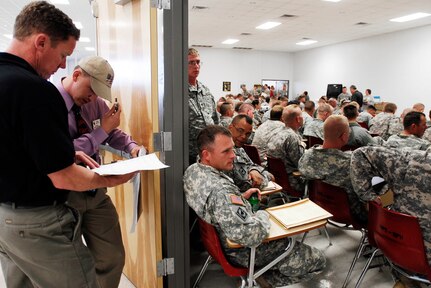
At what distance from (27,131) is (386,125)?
18.4ft

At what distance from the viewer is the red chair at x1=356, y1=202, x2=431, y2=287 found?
1672 mm

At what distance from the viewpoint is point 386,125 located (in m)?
5.43

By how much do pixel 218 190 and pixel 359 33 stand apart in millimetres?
11328

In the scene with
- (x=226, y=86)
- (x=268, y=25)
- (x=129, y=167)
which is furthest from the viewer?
(x=226, y=86)

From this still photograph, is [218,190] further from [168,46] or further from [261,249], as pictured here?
[168,46]

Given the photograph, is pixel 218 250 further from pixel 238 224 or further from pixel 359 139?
pixel 359 139

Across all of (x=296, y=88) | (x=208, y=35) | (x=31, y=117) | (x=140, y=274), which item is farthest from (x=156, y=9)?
(x=296, y=88)

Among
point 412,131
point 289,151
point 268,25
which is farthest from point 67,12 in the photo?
point 412,131

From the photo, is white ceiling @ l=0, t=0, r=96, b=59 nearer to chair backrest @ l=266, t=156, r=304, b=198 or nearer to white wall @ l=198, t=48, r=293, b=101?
chair backrest @ l=266, t=156, r=304, b=198

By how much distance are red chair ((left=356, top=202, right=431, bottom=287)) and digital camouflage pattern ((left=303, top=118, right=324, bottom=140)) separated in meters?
2.87

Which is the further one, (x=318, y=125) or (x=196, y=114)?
(x=318, y=125)

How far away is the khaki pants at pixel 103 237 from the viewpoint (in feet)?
5.83

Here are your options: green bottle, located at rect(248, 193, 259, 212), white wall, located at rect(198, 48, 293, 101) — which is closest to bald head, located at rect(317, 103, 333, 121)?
green bottle, located at rect(248, 193, 259, 212)

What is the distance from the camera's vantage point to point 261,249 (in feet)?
5.98
